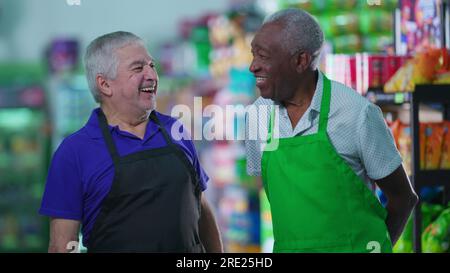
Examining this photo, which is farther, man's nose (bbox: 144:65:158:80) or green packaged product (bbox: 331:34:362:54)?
green packaged product (bbox: 331:34:362:54)

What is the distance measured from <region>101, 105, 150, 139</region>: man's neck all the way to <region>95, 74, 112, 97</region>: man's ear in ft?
0.14

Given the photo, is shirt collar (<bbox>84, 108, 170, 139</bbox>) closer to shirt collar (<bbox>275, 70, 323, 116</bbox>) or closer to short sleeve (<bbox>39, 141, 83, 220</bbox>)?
short sleeve (<bbox>39, 141, 83, 220</bbox>)

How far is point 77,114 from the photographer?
17.4 feet

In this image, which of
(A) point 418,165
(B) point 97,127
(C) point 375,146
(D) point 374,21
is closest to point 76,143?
(B) point 97,127

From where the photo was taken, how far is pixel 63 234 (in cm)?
180

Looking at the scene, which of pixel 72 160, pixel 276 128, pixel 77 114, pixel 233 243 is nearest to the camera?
pixel 72 160

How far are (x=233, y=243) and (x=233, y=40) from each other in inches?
45.8

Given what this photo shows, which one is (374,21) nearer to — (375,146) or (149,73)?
(375,146)

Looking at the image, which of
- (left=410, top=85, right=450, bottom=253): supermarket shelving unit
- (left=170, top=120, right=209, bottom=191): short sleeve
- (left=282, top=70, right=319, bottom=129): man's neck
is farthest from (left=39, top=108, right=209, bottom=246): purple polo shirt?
(left=410, top=85, right=450, bottom=253): supermarket shelving unit

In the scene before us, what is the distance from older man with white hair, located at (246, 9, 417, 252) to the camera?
1861 millimetres

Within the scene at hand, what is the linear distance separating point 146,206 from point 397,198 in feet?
1.98

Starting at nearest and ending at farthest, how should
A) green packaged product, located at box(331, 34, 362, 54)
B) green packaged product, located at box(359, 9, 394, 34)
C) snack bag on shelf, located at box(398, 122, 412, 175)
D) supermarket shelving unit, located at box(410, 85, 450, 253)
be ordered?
1. supermarket shelving unit, located at box(410, 85, 450, 253)
2. snack bag on shelf, located at box(398, 122, 412, 175)
3. green packaged product, located at box(359, 9, 394, 34)
4. green packaged product, located at box(331, 34, 362, 54)
